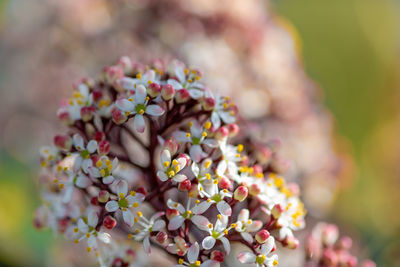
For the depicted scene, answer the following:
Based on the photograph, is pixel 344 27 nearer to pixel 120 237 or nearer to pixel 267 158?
pixel 267 158

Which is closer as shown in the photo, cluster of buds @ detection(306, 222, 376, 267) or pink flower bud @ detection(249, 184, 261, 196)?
pink flower bud @ detection(249, 184, 261, 196)

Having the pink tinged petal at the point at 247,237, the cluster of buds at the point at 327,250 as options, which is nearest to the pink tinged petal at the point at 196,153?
the pink tinged petal at the point at 247,237

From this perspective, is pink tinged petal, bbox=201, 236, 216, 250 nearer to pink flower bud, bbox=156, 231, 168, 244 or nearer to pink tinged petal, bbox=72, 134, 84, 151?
pink flower bud, bbox=156, 231, 168, 244

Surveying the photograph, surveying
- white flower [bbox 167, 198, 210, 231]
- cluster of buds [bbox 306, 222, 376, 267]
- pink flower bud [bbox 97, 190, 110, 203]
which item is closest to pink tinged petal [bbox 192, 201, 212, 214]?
white flower [bbox 167, 198, 210, 231]

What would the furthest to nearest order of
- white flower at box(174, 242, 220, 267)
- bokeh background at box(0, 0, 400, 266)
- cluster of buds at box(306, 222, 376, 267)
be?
bokeh background at box(0, 0, 400, 266)
cluster of buds at box(306, 222, 376, 267)
white flower at box(174, 242, 220, 267)

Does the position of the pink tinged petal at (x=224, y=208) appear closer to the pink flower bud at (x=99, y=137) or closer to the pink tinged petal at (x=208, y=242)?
the pink tinged petal at (x=208, y=242)

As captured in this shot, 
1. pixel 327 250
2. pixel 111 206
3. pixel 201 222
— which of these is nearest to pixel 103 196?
pixel 111 206
